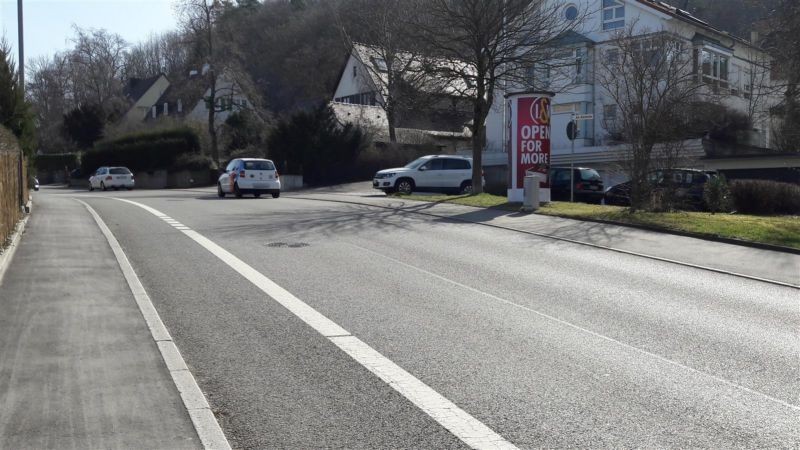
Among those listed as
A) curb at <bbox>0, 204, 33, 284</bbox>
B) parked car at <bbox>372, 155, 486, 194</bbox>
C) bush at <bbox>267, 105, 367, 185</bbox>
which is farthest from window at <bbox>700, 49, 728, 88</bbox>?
curb at <bbox>0, 204, 33, 284</bbox>

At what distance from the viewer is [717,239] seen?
18.0 metres

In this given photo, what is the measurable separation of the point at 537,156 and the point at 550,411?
20.3 m

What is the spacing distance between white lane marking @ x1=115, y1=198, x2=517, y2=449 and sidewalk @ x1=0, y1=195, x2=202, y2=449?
1.67 metres

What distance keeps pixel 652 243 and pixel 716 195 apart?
8.17 m

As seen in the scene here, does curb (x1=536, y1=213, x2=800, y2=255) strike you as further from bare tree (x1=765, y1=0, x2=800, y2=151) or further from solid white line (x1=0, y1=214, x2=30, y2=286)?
solid white line (x1=0, y1=214, x2=30, y2=286)

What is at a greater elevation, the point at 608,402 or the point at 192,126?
the point at 192,126

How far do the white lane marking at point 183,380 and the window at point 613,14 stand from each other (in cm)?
4489

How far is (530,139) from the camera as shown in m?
25.8

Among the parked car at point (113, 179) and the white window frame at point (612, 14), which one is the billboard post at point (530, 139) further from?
the parked car at point (113, 179)

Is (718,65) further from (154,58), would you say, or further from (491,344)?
(154,58)

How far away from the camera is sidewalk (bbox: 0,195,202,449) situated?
5496mm

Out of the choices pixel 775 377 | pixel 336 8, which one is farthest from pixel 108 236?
pixel 336 8

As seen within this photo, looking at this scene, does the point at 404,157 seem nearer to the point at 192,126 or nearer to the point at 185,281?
the point at 192,126

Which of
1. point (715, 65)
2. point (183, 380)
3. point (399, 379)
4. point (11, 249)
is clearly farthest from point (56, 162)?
point (399, 379)
